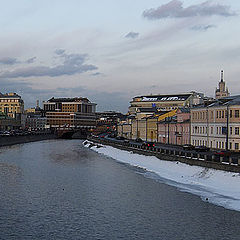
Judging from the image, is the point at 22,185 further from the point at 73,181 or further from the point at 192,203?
the point at 192,203

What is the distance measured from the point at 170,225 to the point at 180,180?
19305 millimetres

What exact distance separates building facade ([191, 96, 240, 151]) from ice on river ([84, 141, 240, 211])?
932 centimetres

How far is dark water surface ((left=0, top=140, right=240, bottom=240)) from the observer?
89.1 ft

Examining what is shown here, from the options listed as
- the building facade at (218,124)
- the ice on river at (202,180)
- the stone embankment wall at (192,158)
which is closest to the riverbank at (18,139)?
the stone embankment wall at (192,158)

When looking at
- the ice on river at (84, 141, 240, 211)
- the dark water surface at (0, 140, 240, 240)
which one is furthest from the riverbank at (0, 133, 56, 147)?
the dark water surface at (0, 140, 240, 240)

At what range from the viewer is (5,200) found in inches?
1442

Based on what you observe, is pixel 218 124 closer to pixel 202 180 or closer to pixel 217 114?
pixel 217 114

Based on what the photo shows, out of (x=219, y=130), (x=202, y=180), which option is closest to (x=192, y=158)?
(x=202, y=180)

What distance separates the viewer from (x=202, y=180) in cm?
4534

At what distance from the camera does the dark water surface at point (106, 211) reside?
89.1 feet

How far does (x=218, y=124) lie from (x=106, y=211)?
4098 cm

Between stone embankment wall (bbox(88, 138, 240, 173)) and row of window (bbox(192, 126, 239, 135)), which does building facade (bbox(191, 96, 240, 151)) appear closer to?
row of window (bbox(192, 126, 239, 135))

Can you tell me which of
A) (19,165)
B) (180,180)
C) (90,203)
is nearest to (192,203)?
(90,203)

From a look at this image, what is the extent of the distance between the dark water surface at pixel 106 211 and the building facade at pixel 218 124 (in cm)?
2147
